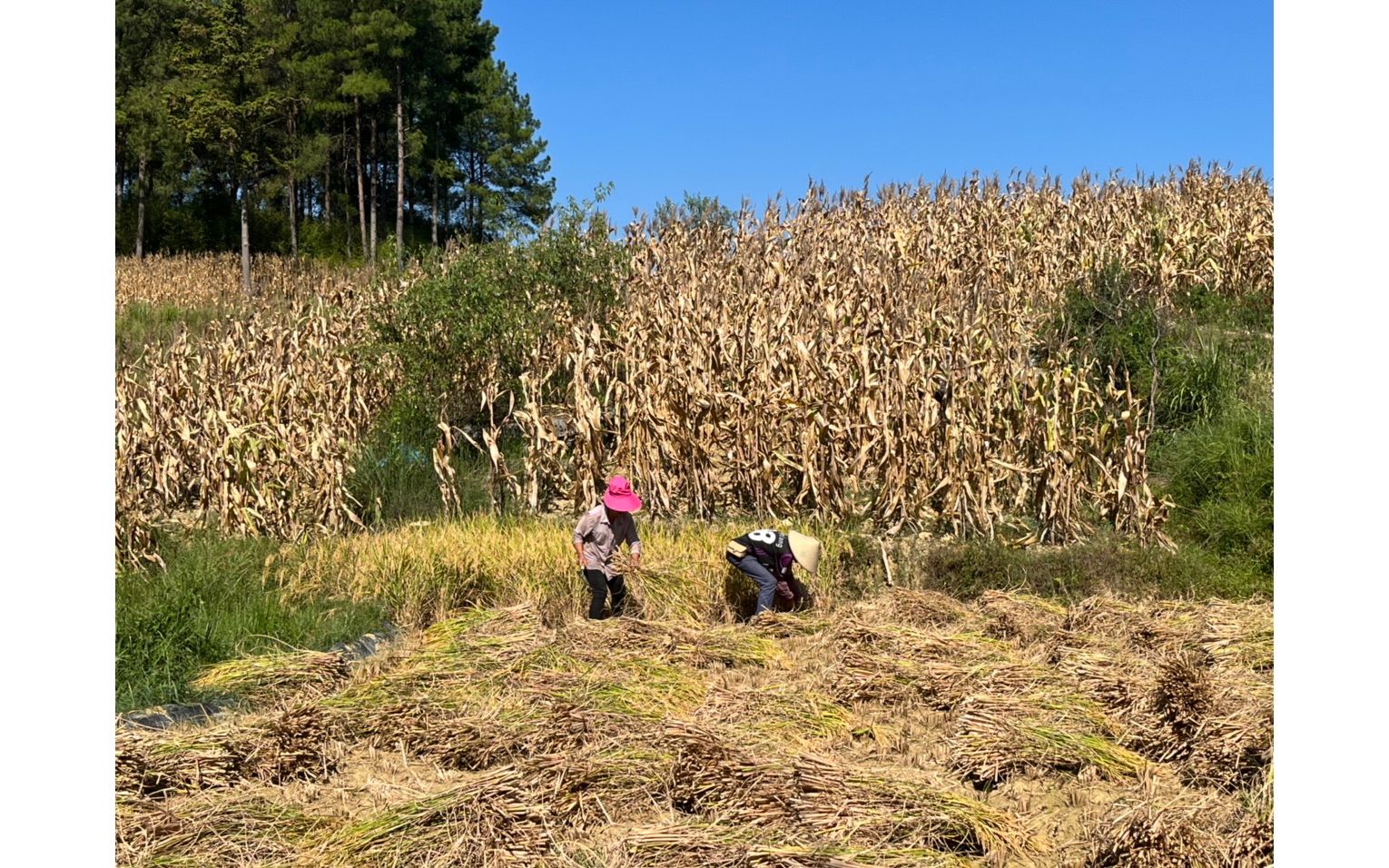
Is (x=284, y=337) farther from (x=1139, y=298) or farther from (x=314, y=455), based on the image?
(x=1139, y=298)

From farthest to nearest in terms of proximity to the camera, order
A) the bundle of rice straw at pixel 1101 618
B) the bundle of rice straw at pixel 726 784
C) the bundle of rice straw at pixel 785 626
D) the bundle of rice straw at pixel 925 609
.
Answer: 1. the bundle of rice straw at pixel 925 609
2. the bundle of rice straw at pixel 785 626
3. the bundle of rice straw at pixel 1101 618
4. the bundle of rice straw at pixel 726 784

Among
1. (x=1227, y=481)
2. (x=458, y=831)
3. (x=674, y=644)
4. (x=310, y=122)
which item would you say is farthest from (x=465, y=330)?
(x=310, y=122)

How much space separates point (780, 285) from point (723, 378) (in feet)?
13.1

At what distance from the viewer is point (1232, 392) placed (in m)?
13.6

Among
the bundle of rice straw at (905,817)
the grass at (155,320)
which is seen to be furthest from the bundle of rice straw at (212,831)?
the grass at (155,320)

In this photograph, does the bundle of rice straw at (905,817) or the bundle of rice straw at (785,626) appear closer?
the bundle of rice straw at (905,817)

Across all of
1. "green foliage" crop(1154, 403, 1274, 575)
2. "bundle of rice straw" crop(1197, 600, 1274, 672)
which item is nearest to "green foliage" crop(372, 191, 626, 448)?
"green foliage" crop(1154, 403, 1274, 575)

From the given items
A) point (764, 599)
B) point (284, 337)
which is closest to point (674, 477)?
point (764, 599)

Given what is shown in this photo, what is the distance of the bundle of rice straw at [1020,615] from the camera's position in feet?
27.3

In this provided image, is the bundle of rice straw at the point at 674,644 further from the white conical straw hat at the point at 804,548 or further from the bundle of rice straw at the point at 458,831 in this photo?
the bundle of rice straw at the point at 458,831

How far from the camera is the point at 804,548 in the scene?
30.2 ft

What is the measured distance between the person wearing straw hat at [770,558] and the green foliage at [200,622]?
2743mm

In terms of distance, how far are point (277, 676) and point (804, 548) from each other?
13.0ft

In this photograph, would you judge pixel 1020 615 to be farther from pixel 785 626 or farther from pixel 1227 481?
pixel 1227 481
